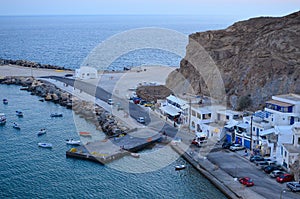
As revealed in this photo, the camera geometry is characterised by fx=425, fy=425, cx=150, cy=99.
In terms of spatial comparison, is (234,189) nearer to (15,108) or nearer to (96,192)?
(96,192)

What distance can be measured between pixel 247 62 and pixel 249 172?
45.5 ft

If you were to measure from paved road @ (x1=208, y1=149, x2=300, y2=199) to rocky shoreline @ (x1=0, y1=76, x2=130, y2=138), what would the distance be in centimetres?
792

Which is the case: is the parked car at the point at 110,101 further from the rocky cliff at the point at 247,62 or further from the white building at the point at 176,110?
the rocky cliff at the point at 247,62

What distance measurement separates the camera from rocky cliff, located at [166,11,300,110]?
30734 millimetres

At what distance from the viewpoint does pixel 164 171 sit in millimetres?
23797

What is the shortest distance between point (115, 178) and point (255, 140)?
8.79 metres

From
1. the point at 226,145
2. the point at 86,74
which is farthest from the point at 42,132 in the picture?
the point at 86,74

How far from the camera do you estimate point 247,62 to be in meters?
34.0

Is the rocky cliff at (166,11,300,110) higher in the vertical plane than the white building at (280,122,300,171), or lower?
higher

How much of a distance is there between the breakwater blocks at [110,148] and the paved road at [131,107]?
186 cm

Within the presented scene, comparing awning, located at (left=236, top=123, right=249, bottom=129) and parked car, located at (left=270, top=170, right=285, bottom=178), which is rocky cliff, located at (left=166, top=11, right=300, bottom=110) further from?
parked car, located at (left=270, top=170, right=285, bottom=178)

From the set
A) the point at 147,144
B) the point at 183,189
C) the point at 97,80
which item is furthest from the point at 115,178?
the point at 97,80

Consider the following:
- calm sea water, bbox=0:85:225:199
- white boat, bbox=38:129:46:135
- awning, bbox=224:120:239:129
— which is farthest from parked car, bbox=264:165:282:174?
white boat, bbox=38:129:46:135

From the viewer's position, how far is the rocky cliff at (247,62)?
3073 cm
